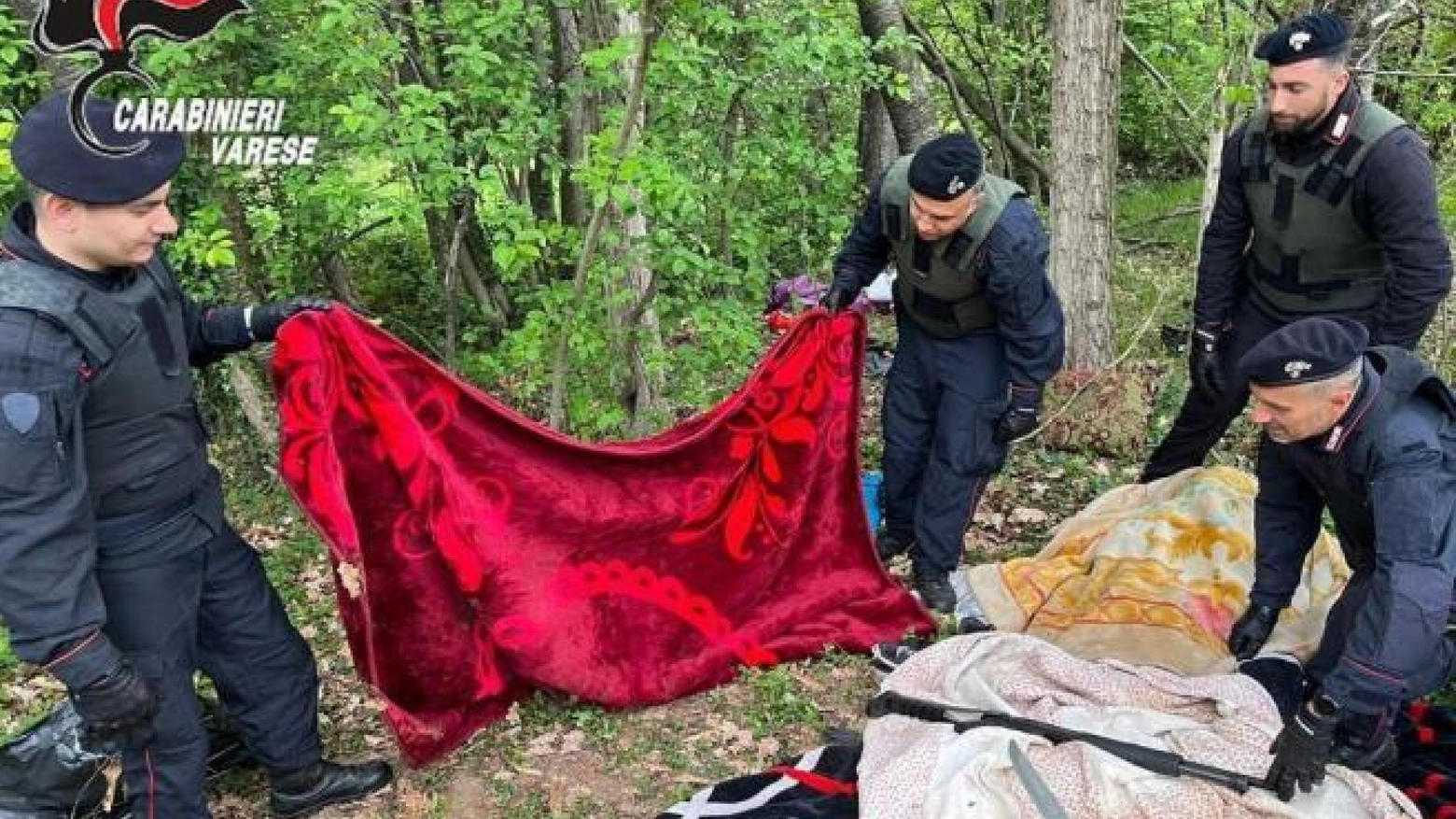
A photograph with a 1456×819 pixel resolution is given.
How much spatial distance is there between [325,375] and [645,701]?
5.52ft

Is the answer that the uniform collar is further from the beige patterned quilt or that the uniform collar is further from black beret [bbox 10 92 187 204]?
black beret [bbox 10 92 187 204]

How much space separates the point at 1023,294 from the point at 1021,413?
1.65 ft

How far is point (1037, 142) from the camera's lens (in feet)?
36.9

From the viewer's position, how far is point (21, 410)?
106 inches

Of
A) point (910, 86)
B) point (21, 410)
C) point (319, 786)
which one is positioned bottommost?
point (319, 786)

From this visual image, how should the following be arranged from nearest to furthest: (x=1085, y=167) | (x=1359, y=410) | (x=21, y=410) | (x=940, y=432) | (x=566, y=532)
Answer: (x=21, y=410) → (x=1359, y=410) → (x=566, y=532) → (x=940, y=432) → (x=1085, y=167)

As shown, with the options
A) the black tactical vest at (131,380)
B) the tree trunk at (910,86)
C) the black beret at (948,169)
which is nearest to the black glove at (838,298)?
the black beret at (948,169)

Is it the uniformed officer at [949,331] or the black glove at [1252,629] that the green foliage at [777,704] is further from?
the black glove at [1252,629]

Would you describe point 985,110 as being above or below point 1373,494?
above

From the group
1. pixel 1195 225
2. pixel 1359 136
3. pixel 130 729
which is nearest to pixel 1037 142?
pixel 1195 225

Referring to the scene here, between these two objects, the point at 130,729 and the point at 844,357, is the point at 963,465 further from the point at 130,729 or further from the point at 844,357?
the point at 130,729

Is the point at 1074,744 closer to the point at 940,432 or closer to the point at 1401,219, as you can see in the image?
the point at 940,432

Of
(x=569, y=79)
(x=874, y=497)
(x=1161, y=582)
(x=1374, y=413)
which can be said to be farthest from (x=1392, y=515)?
(x=569, y=79)

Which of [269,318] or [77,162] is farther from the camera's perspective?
[269,318]
